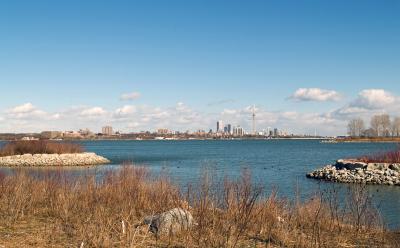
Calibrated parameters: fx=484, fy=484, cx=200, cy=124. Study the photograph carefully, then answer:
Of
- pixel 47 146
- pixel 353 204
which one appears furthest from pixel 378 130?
pixel 353 204

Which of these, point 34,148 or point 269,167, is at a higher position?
point 34,148

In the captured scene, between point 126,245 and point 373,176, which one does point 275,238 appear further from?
point 373,176

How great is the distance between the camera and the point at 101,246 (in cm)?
892

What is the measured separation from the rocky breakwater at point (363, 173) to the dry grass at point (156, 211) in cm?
2321

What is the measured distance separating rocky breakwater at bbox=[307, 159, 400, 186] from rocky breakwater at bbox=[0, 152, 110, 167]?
29.5m

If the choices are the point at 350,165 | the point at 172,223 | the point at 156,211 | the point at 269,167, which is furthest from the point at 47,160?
the point at 172,223

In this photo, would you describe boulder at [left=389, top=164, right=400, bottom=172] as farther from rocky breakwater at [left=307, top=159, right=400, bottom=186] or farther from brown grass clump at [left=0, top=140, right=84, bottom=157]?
brown grass clump at [left=0, top=140, right=84, bottom=157]

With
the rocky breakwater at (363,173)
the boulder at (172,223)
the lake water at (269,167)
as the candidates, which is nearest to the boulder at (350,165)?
the rocky breakwater at (363,173)

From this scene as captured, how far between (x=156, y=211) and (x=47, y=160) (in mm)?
47418

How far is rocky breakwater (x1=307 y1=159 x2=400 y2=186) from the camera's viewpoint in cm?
3484

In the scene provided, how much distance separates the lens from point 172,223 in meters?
10.3

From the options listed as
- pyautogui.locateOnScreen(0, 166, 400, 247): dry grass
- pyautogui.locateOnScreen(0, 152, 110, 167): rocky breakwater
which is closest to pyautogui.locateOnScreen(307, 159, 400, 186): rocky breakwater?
pyautogui.locateOnScreen(0, 166, 400, 247): dry grass

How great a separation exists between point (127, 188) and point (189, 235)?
14.3 feet

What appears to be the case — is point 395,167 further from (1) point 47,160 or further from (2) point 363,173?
(1) point 47,160
